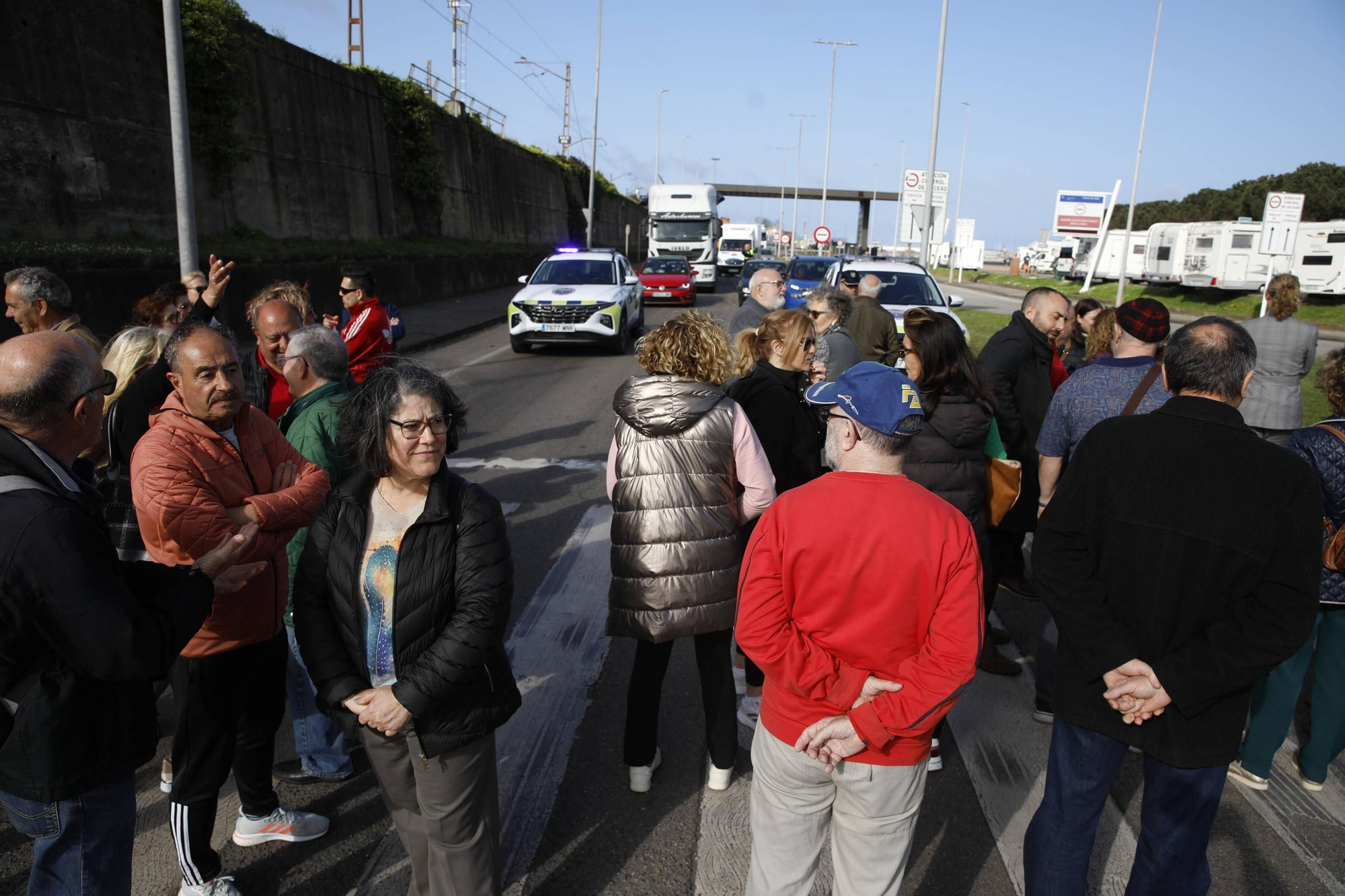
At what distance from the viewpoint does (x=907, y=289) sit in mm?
14117

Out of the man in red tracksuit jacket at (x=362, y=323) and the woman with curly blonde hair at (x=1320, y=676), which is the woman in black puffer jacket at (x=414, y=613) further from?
the man in red tracksuit jacket at (x=362, y=323)

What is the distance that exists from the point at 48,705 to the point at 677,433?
1981 millimetres

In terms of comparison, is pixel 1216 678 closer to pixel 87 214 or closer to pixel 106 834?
pixel 106 834

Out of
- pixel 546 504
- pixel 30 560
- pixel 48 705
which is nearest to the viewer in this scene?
pixel 30 560

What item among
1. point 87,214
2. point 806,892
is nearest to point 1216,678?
point 806,892

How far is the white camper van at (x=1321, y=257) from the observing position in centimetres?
2995

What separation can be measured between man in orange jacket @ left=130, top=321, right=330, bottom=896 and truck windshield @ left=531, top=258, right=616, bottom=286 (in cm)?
1435

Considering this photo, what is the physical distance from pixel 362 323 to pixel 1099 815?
18.7 feet

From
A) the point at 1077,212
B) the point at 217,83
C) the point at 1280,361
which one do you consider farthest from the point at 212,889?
the point at 1077,212

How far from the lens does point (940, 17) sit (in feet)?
74.1

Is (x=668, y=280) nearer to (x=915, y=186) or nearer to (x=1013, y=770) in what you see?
(x=915, y=186)

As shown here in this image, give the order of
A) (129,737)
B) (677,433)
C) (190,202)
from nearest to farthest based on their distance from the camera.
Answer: (129,737)
(677,433)
(190,202)

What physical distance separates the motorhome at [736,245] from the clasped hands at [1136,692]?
38.7 meters

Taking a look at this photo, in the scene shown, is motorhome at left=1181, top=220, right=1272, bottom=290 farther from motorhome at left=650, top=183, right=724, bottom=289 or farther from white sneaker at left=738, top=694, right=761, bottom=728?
white sneaker at left=738, top=694, right=761, bottom=728
